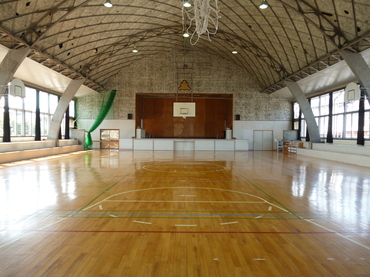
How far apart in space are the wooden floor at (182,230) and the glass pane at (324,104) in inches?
694

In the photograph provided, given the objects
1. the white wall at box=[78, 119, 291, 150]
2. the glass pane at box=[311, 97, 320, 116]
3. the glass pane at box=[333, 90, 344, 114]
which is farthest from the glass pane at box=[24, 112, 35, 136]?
the glass pane at box=[311, 97, 320, 116]

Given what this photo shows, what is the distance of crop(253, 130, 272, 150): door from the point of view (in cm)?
3084

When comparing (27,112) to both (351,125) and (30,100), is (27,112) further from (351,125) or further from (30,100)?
(351,125)

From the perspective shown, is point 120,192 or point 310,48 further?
point 310,48

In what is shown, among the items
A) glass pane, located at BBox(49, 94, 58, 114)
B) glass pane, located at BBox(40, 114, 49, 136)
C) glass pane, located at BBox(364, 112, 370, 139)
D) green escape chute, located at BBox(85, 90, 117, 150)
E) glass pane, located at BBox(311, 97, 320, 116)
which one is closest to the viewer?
glass pane, located at BBox(364, 112, 370, 139)

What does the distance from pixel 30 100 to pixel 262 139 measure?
23148mm

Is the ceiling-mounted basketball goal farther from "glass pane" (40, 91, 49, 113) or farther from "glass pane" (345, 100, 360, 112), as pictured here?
"glass pane" (345, 100, 360, 112)

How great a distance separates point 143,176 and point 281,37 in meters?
14.5

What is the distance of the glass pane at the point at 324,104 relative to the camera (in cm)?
2461

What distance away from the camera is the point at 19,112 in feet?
68.7

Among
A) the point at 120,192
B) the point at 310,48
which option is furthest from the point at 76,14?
the point at 310,48

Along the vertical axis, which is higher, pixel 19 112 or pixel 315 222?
pixel 19 112

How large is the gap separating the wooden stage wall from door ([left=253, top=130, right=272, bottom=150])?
3643 mm

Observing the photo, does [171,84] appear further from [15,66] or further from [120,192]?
[120,192]
